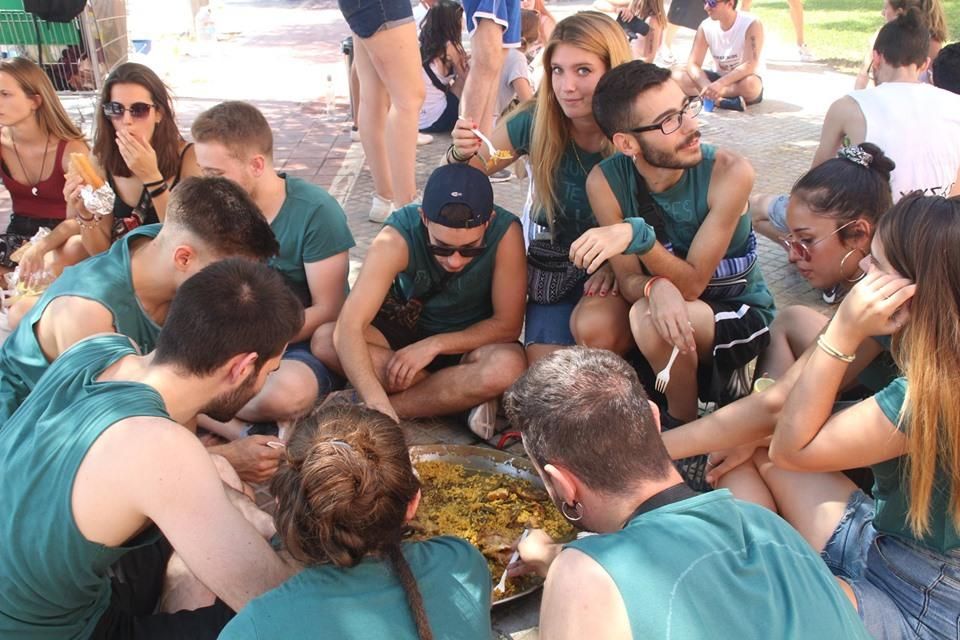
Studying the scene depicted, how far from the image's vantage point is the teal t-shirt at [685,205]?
3551mm

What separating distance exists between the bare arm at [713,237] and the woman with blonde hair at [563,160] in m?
0.34

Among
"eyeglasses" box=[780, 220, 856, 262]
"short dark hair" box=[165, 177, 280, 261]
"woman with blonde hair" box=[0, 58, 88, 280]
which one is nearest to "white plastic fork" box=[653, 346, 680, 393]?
"eyeglasses" box=[780, 220, 856, 262]

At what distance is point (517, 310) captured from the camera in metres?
3.73

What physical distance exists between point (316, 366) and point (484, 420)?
32.6 inches

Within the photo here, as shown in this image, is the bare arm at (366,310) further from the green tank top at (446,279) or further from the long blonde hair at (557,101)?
the long blonde hair at (557,101)

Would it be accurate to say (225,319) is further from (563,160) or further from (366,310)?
(563,160)

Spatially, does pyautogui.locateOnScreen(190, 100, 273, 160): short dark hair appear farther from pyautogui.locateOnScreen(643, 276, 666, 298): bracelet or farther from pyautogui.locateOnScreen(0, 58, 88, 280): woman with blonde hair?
pyautogui.locateOnScreen(643, 276, 666, 298): bracelet

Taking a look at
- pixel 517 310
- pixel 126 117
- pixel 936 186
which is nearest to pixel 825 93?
pixel 936 186

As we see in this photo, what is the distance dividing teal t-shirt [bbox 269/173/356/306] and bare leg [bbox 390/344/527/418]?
2.53 ft

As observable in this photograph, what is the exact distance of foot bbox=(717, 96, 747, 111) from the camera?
9422 mm

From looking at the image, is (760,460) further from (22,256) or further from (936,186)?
(22,256)

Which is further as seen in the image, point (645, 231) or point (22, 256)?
point (22, 256)

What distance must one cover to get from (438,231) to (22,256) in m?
2.44

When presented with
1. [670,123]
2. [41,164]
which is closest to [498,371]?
[670,123]
